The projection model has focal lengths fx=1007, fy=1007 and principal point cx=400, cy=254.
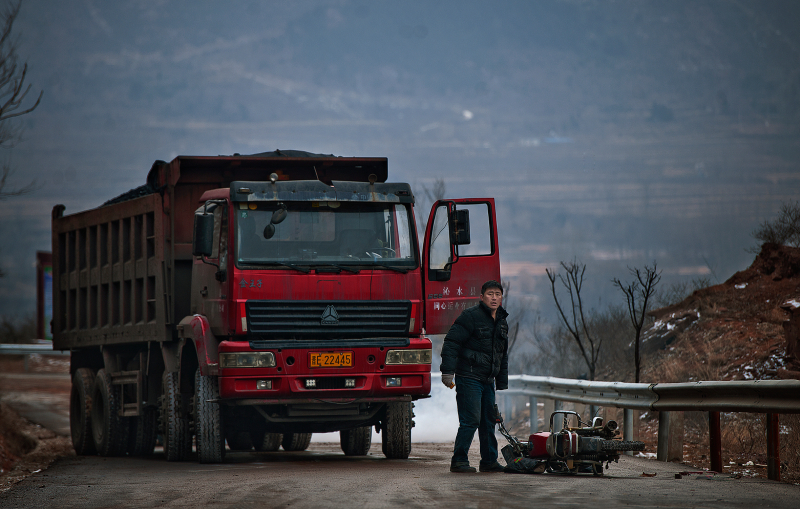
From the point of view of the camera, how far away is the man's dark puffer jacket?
33.1 feet

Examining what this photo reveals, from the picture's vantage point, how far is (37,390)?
1124 inches

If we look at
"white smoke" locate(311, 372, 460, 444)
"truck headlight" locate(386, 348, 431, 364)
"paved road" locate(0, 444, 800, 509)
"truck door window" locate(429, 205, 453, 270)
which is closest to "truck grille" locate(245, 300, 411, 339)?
"truck headlight" locate(386, 348, 431, 364)

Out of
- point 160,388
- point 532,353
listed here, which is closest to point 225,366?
point 160,388

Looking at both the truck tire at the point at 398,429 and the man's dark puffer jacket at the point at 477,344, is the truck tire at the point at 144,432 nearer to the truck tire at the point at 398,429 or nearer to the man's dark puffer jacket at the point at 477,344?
the truck tire at the point at 398,429

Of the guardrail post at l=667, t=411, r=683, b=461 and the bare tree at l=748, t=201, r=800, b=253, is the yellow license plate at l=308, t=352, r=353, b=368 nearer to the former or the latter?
the guardrail post at l=667, t=411, r=683, b=461

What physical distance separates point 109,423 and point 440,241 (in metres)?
6.48

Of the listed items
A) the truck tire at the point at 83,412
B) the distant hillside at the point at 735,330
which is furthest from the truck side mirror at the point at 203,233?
the distant hillside at the point at 735,330

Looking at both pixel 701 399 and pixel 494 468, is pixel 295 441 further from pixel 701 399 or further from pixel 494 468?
pixel 701 399

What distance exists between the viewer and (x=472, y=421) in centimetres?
1008

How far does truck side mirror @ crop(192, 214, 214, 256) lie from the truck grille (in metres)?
0.86

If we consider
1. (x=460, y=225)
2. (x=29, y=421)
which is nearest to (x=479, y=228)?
(x=460, y=225)

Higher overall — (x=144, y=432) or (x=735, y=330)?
(x=735, y=330)

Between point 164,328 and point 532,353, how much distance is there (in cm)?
2099

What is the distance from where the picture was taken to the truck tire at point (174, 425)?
41.5 feet
